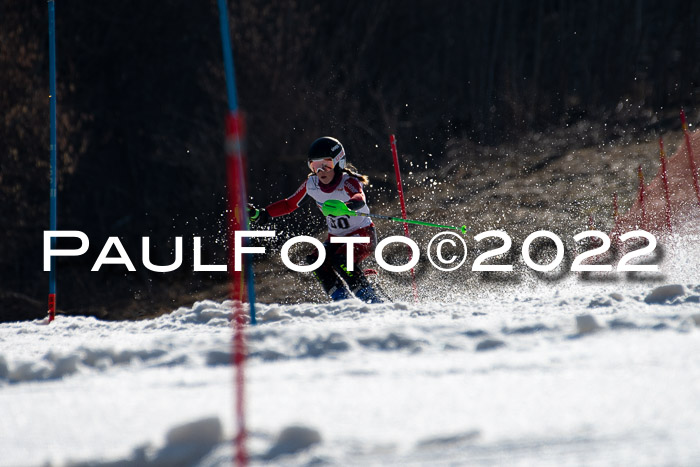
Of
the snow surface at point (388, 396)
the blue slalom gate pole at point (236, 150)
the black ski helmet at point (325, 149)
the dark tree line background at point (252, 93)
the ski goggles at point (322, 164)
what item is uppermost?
the dark tree line background at point (252, 93)

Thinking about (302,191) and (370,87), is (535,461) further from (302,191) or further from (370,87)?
(370,87)

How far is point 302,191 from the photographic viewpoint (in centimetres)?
792

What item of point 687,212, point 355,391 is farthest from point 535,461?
point 687,212

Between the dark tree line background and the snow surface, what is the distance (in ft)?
34.7

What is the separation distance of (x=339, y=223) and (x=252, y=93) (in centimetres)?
1201

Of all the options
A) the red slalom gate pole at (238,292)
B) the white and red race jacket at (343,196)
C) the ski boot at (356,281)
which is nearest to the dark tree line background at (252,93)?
the white and red race jacket at (343,196)

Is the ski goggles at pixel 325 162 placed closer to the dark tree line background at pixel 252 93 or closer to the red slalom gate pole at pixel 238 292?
the red slalom gate pole at pixel 238 292

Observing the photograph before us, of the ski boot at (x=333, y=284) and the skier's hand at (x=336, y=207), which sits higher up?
the skier's hand at (x=336, y=207)

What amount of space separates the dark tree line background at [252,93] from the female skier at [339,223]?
308 inches

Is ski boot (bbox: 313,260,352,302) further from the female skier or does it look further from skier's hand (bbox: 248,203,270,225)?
skier's hand (bbox: 248,203,270,225)

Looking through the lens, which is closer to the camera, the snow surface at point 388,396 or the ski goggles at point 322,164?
the snow surface at point 388,396

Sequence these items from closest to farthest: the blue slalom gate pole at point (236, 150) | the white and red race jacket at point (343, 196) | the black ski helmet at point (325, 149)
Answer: the blue slalom gate pole at point (236, 150), the black ski helmet at point (325, 149), the white and red race jacket at point (343, 196)

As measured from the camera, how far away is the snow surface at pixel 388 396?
2716 mm

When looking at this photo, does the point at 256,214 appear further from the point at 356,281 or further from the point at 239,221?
the point at 239,221
